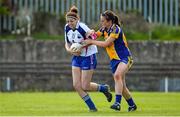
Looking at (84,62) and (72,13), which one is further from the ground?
(72,13)

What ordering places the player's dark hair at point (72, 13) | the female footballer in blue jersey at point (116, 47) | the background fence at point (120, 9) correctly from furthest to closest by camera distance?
1. the background fence at point (120, 9)
2. the player's dark hair at point (72, 13)
3. the female footballer in blue jersey at point (116, 47)

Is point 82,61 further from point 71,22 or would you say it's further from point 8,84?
point 8,84

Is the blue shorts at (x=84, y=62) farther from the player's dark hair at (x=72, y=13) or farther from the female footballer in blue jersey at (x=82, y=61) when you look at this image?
the player's dark hair at (x=72, y=13)

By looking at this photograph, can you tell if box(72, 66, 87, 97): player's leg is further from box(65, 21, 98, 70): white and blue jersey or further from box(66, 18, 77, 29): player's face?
box(66, 18, 77, 29): player's face

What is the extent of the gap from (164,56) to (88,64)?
16.4 meters

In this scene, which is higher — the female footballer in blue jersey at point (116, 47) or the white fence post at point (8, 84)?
the female footballer in blue jersey at point (116, 47)

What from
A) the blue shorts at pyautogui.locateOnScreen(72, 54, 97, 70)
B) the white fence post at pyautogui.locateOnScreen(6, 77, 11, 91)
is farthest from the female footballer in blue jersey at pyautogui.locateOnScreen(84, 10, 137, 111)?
the white fence post at pyautogui.locateOnScreen(6, 77, 11, 91)

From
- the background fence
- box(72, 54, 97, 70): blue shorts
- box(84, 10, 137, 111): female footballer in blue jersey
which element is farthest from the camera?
the background fence

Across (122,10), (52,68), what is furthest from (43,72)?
(122,10)

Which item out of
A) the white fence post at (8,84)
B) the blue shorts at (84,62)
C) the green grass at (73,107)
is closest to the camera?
the green grass at (73,107)

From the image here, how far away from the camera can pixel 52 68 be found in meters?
34.2

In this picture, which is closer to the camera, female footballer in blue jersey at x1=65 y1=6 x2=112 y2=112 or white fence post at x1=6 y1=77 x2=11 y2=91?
female footballer in blue jersey at x1=65 y1=6 x2=112 y2=112

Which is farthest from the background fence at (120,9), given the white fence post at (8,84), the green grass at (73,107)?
the green grass at (73,107)

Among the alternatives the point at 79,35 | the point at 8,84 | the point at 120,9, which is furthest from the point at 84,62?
the point at 120,9
